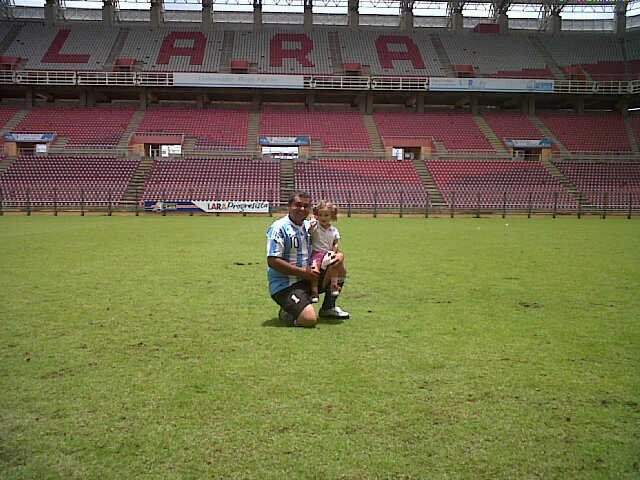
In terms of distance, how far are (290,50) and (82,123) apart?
59.0 ft

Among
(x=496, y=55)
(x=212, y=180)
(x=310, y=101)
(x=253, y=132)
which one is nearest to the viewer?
(x=212, y=180)

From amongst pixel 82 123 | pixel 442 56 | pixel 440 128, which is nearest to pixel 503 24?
pixel 442 56

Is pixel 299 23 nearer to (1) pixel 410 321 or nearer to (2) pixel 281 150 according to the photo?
(2) pixel 281 150

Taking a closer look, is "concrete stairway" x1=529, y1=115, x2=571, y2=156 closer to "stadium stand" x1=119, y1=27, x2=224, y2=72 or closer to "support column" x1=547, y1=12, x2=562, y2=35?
"support column" x1=547, y1=12, x2=562, y2=35

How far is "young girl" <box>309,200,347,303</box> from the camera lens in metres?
5.95

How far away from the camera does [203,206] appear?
1188 inches

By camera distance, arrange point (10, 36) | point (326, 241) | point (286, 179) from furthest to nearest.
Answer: point (10, 36) → point (286, 179) → point (326, 241)

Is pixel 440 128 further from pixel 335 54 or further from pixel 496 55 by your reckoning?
pixel 335 54

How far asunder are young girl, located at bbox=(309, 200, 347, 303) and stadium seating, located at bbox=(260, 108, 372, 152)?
3320 cm

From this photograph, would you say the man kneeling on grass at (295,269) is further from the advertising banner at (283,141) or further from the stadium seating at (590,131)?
the stadium seating at (590,131)

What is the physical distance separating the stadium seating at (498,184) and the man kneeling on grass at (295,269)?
2631cm

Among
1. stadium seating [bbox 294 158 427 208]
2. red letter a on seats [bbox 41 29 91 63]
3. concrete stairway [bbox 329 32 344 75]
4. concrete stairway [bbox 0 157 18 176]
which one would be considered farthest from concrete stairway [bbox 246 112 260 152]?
concrete stairway [bbox 0 157 18 176]

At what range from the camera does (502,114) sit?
4497 centimetres

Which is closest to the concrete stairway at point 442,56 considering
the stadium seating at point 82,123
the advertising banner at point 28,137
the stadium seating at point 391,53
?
the stadium seating at point 391,53
